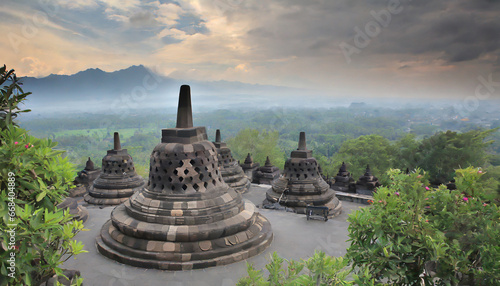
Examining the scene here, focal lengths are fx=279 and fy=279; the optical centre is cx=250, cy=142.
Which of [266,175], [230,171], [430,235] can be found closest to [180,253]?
[430,235]

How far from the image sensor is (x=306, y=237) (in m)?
9.40

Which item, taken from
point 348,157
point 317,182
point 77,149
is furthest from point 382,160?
point 77,149

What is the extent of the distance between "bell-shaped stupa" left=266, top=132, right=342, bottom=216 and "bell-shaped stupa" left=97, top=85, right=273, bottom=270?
17.7ft

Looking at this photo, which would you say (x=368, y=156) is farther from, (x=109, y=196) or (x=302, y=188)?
(x=109, y=196)

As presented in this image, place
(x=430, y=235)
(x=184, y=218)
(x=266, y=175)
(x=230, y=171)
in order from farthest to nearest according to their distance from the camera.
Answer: (x=266, y=175) < (x=230, y=171) < (x=184, y=218) < (x=430, y=235)

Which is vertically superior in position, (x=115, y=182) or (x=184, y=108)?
(x=184, y=108)

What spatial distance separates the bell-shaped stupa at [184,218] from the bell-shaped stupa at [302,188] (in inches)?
212

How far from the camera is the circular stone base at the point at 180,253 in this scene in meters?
7.15

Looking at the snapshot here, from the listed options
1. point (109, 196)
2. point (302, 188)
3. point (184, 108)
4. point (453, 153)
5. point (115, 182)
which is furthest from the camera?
point (453, 153)

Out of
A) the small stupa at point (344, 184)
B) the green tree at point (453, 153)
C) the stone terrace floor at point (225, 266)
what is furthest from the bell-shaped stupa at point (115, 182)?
the green tree at point (453, 153)

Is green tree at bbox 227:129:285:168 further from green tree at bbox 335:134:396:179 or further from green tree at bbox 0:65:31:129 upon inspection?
green tree at bbox 0:65:31:129

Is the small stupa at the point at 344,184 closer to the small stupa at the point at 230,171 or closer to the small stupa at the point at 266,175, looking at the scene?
the small stupa at the point at 266,175

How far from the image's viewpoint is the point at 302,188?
1466cm

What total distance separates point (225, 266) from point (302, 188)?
26.8 feet
